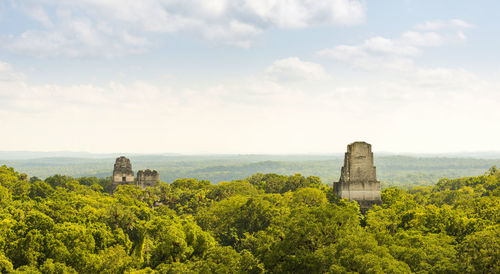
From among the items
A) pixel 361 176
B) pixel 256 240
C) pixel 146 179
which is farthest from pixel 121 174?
pixel 256 240

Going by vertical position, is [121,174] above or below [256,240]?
above

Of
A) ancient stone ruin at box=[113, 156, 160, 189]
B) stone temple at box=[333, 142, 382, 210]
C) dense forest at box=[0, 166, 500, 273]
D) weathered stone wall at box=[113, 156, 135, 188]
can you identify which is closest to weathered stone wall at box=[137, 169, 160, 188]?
ancient stone ruin at box=[113, 156, 160, 189]

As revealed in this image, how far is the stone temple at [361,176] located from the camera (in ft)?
176

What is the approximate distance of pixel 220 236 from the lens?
52.7 metres

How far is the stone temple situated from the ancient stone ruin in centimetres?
4494

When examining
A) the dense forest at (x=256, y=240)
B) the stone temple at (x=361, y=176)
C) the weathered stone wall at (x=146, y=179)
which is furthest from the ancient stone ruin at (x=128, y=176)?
the stone temple at (x=361, y=176)

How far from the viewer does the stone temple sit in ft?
176

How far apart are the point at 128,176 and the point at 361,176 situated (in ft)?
167

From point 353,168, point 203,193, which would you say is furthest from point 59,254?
point 203,193

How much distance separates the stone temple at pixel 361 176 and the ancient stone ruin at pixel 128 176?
4494cm

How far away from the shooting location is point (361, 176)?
177 ft

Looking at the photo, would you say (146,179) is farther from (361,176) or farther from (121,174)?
(361,176)

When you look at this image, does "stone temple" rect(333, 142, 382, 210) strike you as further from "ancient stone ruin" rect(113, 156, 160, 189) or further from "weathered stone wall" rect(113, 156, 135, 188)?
"weathered stone wall" rect(113, 156, 135, 188)

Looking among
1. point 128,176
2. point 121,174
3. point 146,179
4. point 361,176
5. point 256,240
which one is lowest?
point 256,240
